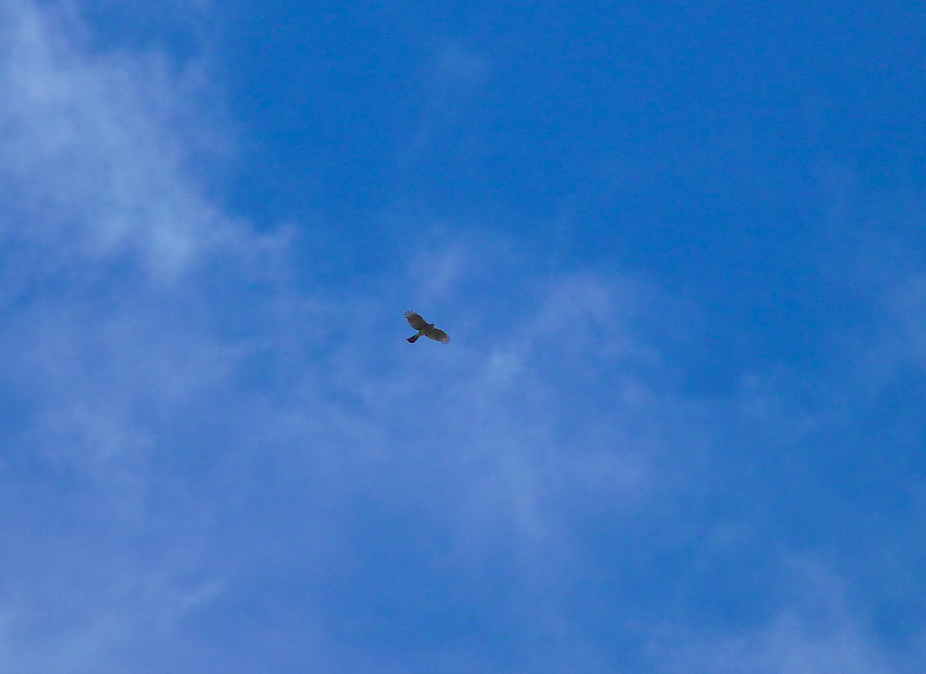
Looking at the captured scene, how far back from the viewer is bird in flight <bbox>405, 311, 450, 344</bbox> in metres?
99.3

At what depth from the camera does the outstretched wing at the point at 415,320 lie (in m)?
99.2

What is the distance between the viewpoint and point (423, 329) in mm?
100250

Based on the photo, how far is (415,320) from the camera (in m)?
99.6

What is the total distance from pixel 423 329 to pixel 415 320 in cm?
102

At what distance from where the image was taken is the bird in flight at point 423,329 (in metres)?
99.3

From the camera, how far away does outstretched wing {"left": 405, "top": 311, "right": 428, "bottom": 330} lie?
326 ft

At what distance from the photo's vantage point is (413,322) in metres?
100
